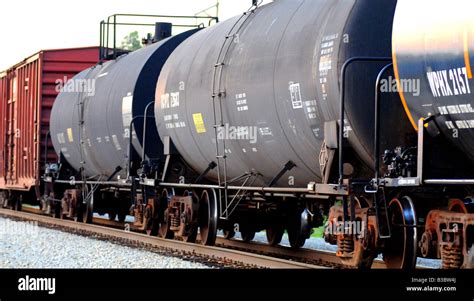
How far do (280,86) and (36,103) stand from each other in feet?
45.2

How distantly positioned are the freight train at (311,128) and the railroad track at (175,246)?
0.44 meters

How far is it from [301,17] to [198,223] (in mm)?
5111

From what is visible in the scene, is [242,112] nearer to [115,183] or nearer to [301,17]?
[301,17]

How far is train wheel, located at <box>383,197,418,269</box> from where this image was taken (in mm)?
9734

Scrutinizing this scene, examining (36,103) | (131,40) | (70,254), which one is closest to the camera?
(70,254)

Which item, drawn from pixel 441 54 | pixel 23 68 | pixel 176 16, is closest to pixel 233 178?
pixel 441 54

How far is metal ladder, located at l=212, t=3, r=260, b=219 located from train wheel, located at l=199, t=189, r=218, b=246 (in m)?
0.66

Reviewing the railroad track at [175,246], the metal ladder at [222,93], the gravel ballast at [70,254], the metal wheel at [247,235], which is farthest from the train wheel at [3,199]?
the metal ladder at [222,93]

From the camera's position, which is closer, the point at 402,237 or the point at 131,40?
the point at 402,237

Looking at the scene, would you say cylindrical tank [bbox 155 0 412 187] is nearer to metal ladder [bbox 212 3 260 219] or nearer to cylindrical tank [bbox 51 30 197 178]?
metal ladder [bbox 212 3 260 219]

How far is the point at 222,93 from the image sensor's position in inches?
523

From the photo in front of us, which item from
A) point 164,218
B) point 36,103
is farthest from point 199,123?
point 36,103

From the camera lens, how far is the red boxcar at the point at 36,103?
934 inches

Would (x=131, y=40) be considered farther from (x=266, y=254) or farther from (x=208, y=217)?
(x=266, y=254)
